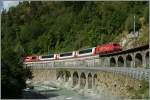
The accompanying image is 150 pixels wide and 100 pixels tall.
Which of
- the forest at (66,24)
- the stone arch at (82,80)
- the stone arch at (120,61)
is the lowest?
the stone arch at (82,80)

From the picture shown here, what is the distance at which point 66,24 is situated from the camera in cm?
11575

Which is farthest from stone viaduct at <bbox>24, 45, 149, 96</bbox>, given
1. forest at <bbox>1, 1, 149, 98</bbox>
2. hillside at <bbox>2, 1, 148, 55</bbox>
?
forest at <bbox>1, 1, 149, 98</bbox>

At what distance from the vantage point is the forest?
294ft

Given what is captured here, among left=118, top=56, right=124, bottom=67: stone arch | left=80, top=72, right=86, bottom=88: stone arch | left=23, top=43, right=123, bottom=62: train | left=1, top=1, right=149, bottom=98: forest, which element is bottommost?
left=80, top=72, right=86, bottom=88: stone arch

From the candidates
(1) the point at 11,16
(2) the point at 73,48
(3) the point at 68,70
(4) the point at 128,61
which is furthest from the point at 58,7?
(4) the point at 128,61

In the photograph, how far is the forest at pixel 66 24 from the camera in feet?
294

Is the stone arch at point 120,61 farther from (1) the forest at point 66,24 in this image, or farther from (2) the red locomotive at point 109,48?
(1) the forest at point 66,24

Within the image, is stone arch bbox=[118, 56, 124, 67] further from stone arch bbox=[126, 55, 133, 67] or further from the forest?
the forest

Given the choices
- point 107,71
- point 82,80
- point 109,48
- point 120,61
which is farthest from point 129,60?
point 107,71

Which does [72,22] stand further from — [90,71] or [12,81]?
[12,81]

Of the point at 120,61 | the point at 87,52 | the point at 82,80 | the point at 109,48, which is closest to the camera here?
the point at 82,80

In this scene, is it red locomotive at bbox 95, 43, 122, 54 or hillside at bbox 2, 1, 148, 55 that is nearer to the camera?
red locomotive at bbox 95, 43, 122, 54

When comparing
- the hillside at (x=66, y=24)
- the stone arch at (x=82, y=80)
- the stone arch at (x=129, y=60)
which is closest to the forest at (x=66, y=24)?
the hillside at (x=66, y=24)

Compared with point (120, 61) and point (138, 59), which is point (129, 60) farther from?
point (120, 61)
